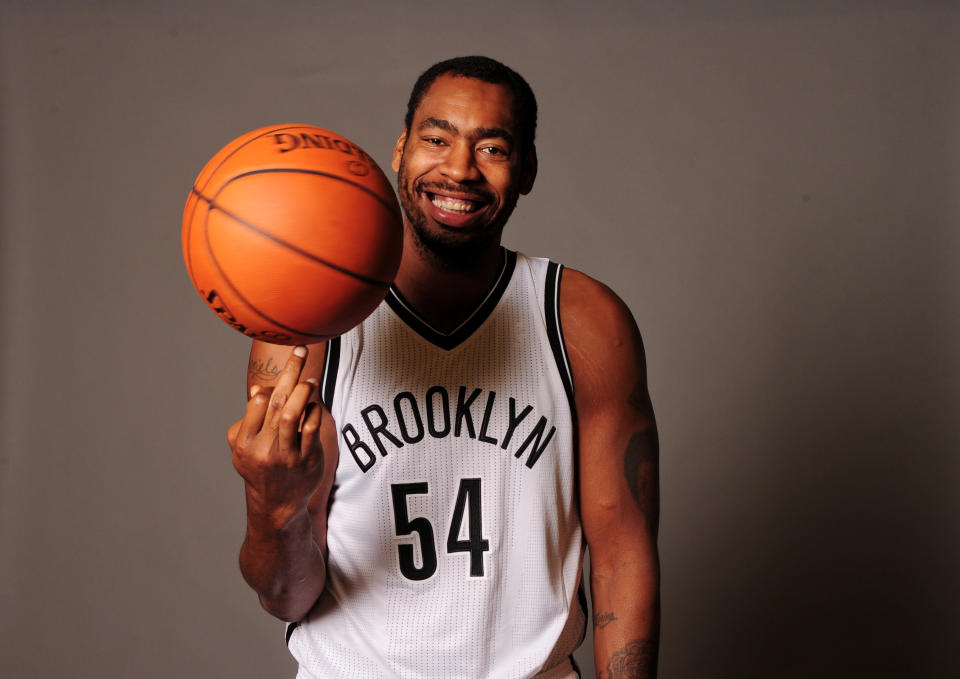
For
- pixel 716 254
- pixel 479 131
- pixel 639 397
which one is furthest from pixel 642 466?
pixel 716 254

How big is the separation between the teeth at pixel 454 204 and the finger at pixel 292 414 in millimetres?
436

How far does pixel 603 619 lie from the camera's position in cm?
167

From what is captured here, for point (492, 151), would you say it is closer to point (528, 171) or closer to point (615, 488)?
point (528, 171)

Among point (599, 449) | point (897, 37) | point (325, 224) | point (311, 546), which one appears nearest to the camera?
point (325, 224)

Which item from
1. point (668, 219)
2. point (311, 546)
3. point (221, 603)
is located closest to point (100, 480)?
point (221, 603)

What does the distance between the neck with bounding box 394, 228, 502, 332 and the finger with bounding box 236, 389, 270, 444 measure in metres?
0.45

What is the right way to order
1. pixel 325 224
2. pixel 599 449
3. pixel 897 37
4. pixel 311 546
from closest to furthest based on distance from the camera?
1. pixel 325 224
2. pixel 311 546
3. pixel 599 449
4. pixel 897 37

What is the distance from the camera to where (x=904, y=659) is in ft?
9.46

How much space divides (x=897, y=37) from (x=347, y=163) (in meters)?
2.20

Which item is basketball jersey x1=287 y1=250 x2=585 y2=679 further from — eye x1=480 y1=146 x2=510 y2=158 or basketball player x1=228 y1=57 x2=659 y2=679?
eye x1=480 y1=146 x2=510 y2=158

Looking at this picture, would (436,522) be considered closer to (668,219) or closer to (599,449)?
(599,449)

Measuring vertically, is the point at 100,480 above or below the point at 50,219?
below

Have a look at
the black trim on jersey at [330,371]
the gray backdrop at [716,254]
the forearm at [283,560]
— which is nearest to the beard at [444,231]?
the black trim on jersey at [330,371]

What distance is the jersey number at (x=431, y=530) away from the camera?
5.24 feet
